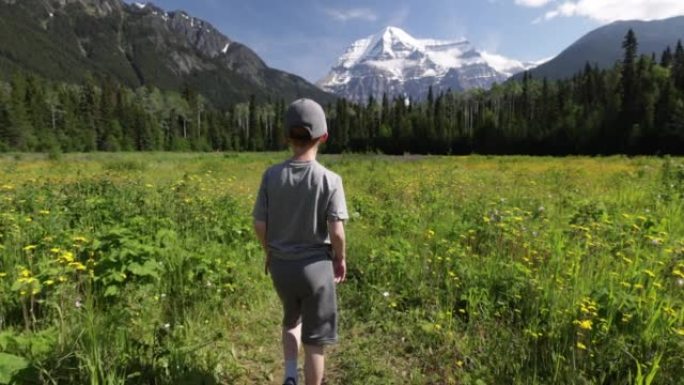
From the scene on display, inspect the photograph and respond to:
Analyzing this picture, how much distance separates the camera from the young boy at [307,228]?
302 cm

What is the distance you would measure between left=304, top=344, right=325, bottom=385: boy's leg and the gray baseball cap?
157 cm

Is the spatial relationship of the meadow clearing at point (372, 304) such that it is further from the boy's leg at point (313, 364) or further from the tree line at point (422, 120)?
the tree line at point (422, 120)

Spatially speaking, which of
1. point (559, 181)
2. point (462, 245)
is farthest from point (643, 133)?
point (462, 245)

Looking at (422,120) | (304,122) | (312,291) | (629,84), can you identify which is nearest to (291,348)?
(312,291)

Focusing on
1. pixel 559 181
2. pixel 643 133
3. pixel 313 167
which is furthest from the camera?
pixel 643 133

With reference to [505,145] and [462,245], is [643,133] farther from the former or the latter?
[462,245]

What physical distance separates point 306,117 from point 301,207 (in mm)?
629

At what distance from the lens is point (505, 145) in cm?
8044

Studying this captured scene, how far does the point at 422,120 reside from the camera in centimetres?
9988

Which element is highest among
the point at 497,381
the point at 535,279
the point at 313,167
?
the point at 313,167

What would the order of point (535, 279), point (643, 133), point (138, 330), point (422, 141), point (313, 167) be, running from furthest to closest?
point (422, 141) < point (643, 133) < point (535, 279) < point (138, 330) < point (313, 167)

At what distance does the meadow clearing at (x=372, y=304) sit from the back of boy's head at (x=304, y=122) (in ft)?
6.29

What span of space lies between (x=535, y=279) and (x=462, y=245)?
6.42 ft

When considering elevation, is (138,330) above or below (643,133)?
below
